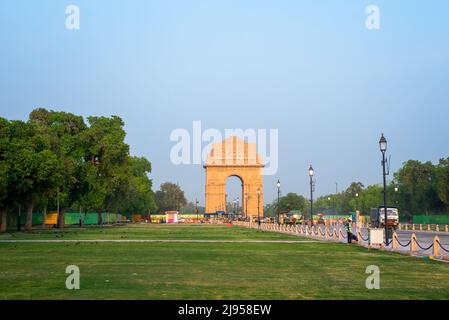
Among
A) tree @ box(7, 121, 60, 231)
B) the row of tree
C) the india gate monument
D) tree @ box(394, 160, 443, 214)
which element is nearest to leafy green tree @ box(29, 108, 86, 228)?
the row of tree

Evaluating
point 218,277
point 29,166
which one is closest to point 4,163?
point 29,166

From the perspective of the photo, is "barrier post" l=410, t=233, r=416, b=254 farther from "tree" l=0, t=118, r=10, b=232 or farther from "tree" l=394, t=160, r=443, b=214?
"tree" l=394, t=160, r=443, b=214

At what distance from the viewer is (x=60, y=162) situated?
55.4 meters

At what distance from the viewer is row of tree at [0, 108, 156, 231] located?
4803cm

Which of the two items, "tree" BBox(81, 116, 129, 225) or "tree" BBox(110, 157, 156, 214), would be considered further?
"tree" BBox(110, 157, 156, 214)

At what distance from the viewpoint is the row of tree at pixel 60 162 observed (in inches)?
1891

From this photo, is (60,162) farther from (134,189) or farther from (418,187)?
(418,187)

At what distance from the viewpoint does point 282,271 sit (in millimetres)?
17203

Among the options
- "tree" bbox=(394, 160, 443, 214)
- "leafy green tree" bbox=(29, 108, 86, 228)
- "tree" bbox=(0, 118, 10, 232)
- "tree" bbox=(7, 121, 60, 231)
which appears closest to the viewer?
"tree" bbox=(0, 118, 10, 232)

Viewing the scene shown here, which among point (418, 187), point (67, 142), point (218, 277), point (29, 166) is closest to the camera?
point (218, 277)

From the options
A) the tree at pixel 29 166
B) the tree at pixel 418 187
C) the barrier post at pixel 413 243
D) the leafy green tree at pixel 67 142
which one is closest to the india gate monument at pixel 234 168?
the tree at pixel 418 187

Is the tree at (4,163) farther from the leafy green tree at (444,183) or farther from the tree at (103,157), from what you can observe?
the leafy green tree at (444,183)

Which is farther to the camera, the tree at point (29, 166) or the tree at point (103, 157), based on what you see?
the tree at point (103, 157)
